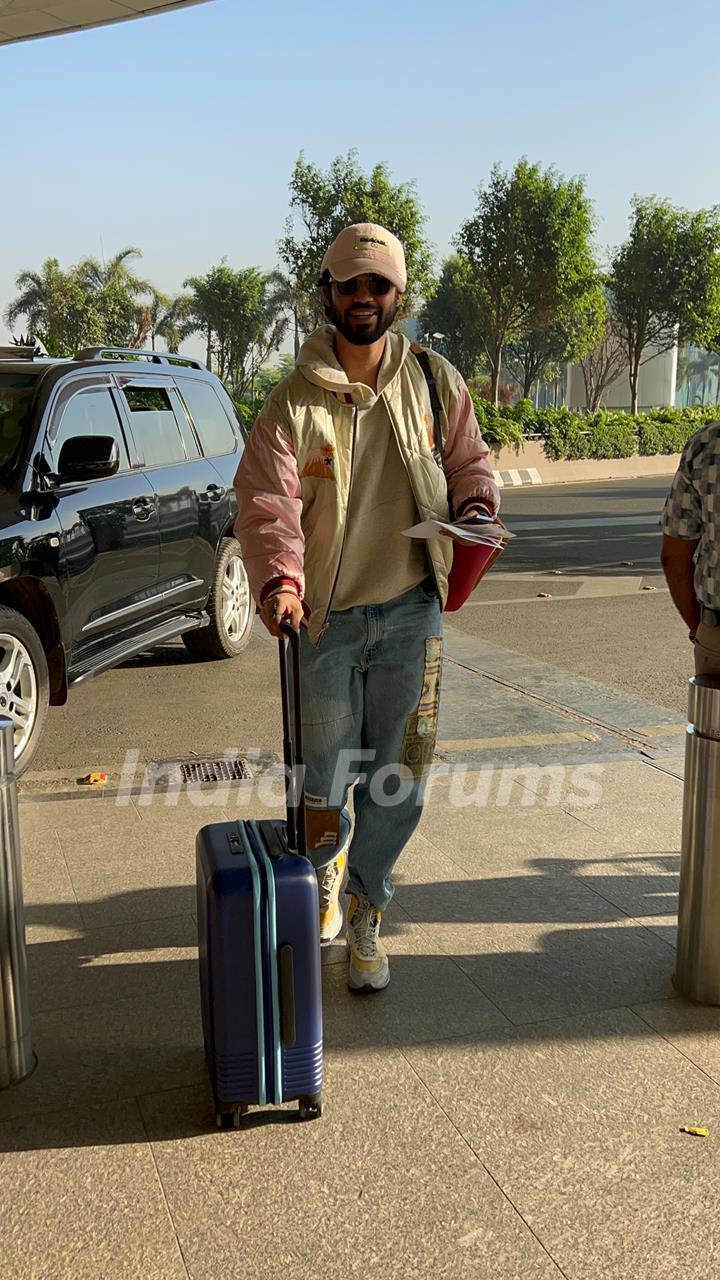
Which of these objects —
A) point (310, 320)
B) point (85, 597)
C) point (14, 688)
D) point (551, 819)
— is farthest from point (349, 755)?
point (310, 320)

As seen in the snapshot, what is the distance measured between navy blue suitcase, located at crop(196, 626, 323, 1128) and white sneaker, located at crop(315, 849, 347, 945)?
0.86m

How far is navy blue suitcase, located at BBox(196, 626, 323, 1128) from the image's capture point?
2.84 m

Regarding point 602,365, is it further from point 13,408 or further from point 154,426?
point 13,408

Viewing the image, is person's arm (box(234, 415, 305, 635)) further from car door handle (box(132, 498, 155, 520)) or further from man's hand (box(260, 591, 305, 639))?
car door handle (box(132, 498, 155, 520))

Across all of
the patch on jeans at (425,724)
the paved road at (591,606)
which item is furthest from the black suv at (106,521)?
the patch on jeans at (425,724)

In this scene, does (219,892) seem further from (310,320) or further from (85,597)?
(310,320)

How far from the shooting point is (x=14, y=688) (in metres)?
5.94

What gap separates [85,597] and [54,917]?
260 centimetres

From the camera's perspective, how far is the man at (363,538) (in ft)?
10.8

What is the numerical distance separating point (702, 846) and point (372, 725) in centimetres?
102

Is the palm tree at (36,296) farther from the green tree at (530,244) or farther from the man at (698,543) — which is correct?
the man at (698,543)

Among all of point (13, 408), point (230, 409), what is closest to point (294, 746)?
point (13, 408)

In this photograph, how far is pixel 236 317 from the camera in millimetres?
64500

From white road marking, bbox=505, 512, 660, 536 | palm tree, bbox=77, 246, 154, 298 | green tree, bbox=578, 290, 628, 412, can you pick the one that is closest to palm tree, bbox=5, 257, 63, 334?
palm tree, bbox=77, 246, 154, 298
